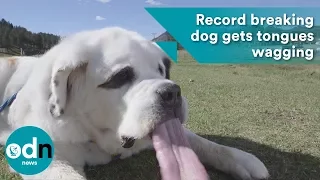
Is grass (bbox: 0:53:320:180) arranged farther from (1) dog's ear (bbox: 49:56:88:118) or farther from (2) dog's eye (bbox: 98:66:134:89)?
(2) dog's eye (bbox: 98:66:134:89)

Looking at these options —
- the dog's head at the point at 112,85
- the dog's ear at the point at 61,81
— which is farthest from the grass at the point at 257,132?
the dog's ear at the point at 61,81

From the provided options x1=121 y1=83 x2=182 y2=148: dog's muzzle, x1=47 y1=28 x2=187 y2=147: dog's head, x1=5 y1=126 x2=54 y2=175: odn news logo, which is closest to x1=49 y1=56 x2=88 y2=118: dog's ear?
x1=47 y1=28 x2=187 y2=147: dog's head

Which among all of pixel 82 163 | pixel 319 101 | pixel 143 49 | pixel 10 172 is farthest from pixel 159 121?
pixel 319 101

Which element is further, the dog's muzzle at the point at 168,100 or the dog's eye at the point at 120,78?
the dog's eye at the point at 120,78

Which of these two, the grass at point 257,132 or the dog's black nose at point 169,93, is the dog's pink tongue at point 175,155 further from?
the grass at point 257,132

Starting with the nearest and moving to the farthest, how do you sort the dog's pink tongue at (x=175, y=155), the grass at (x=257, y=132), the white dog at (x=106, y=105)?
the dog's pink tongue at (x=175, y=155) → the white dog at (x=106, y=105) → the grass at (x=257, y=132)

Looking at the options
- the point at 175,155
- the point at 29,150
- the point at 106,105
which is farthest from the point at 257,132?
the point at 29,150

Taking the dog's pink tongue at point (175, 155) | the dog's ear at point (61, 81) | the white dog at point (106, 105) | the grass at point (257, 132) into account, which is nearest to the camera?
the dog's pink tongue at point (175, 155)
